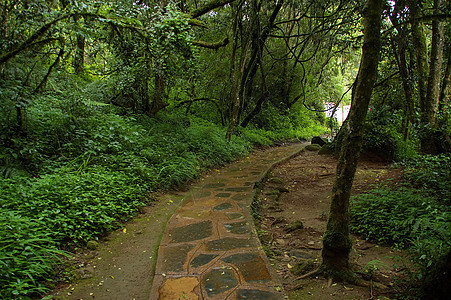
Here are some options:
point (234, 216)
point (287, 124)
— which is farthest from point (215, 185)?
point (287, 124)

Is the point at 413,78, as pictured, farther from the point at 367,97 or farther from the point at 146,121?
the point at 146,121

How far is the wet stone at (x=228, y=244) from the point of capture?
120 inches

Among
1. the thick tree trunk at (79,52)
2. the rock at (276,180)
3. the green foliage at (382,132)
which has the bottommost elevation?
the rock at (276,180)

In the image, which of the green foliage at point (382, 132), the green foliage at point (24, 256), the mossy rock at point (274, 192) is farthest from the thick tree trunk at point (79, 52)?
the green foliage at point (382, 132)

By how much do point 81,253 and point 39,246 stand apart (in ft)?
1.74

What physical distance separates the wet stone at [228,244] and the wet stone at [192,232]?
235mm

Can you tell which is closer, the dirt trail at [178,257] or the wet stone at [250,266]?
the dirt trail at [178,257]

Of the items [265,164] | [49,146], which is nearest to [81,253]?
[49,146]

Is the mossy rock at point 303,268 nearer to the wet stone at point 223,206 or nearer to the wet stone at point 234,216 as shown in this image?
the wet stone at point 234,216

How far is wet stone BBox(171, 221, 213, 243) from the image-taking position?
3.33 m

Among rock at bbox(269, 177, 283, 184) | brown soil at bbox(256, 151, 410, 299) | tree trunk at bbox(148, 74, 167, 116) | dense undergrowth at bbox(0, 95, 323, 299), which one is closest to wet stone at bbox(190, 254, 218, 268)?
brown soil at bbox(256, 151, 410, 299)

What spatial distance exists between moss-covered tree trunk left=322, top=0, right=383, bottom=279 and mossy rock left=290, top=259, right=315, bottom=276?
0.62ft

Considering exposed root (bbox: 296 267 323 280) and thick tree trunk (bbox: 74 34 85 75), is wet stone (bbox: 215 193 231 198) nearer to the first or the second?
exposed root (bbox: 296 267 323 280)

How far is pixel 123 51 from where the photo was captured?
6.52 m
